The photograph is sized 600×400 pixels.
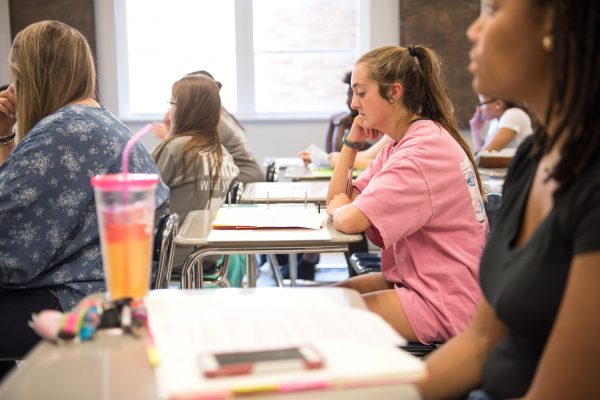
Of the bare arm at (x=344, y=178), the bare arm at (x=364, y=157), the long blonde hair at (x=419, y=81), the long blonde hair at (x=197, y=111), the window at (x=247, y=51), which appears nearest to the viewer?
the long blonde hair at (x=419, y=81)

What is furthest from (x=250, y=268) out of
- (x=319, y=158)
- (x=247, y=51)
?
(x=247, y=51)

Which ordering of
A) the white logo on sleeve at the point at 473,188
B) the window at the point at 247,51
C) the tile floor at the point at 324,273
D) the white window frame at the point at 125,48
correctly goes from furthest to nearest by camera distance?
the window at the point at 247,51 < the white window frame at the point at 125,48 < the tile floor at the point at 324,273 < the white logo on sleeve at the point at 473,188

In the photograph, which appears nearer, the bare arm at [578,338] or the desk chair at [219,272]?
the bare arm at [578,338]

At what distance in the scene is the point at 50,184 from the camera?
1811 millimetres

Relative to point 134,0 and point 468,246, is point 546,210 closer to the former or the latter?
point 468,246

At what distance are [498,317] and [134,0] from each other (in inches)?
248

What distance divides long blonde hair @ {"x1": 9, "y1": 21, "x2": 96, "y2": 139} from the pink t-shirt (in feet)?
2.87

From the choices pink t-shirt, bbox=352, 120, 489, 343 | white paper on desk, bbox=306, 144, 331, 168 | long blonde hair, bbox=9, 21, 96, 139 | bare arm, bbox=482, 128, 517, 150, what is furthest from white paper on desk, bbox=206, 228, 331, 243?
bare arm, bbox=482, 128, 517, 150

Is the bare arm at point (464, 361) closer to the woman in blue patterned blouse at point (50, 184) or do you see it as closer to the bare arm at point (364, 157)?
the woman in blue patterned blouse at point (50, 184)

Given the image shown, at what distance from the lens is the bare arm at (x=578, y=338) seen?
84 centimetres

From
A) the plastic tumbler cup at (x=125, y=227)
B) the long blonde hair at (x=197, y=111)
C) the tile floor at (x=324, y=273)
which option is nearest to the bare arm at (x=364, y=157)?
the long blonde hair at (x=197, y=111)

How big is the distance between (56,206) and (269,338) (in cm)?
110

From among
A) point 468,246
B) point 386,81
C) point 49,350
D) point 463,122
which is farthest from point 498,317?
point 463,122

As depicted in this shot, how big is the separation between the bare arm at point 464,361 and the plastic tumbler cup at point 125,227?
463 millimetres
